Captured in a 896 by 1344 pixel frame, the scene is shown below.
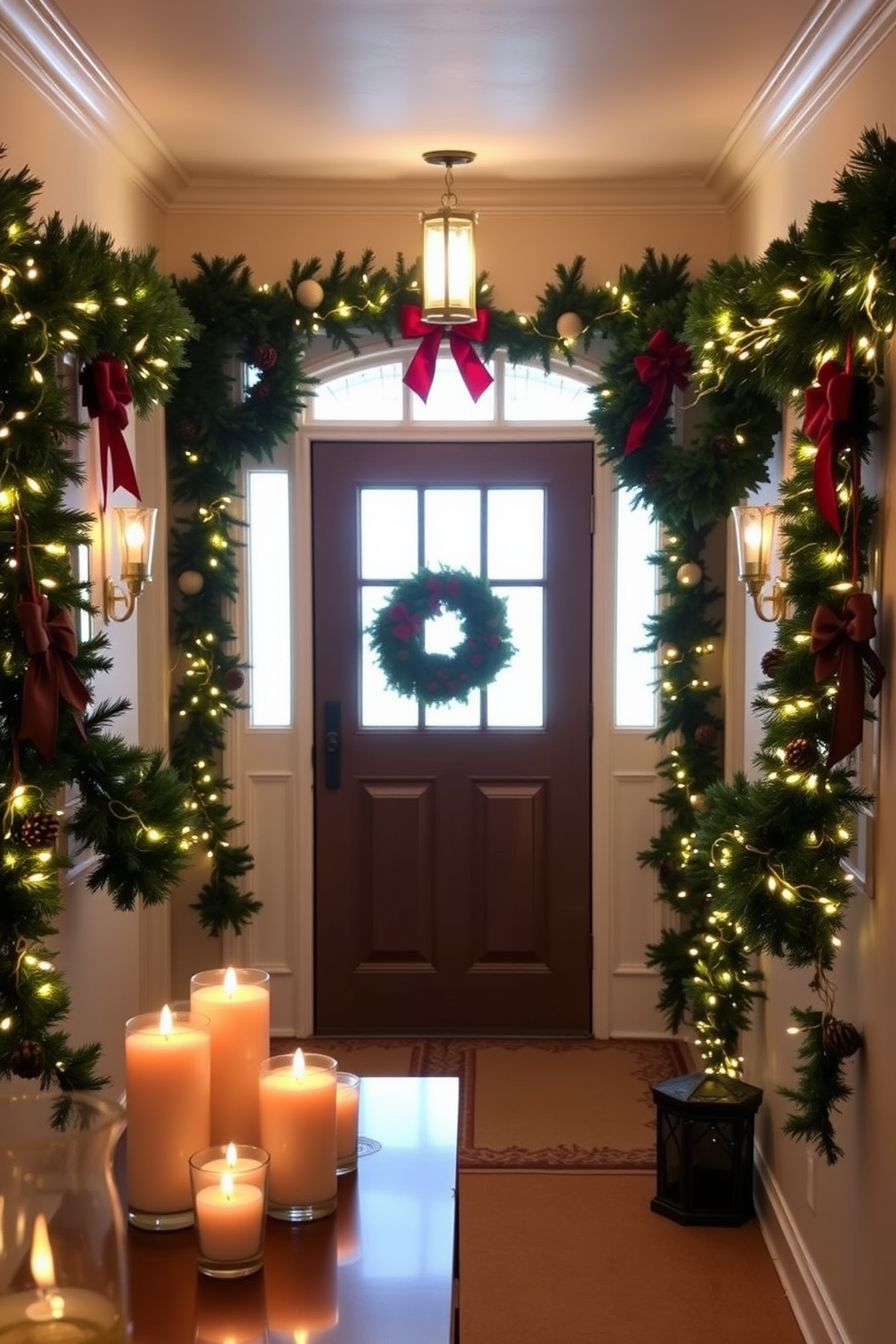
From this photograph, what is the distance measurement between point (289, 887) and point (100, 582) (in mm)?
1694

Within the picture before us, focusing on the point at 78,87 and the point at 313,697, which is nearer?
the point at 78,87

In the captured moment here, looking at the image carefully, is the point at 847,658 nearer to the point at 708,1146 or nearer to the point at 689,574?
the point at 708,1146

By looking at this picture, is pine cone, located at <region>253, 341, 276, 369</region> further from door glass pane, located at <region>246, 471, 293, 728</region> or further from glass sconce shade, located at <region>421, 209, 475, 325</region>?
glass sconce shade, located at <region>421, 209, 475, 325</region>

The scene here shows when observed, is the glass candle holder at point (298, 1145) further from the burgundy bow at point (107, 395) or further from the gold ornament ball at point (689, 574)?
the gold ornament ball at point (689, 574)

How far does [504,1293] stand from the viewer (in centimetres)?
336

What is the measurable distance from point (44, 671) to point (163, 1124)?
3.83 ft

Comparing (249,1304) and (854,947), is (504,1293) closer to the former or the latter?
(854,947)

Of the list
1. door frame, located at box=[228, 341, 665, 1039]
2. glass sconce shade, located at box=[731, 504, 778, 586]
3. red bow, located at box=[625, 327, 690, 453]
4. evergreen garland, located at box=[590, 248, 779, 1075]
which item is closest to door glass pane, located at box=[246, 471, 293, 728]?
door frame, located at box=[228, 341, 665, 1039]

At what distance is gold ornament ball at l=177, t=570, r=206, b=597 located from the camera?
4730mm

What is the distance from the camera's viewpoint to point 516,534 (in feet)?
16.3

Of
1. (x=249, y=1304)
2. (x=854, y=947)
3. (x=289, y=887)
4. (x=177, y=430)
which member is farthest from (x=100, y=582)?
(x=249, y=1304)

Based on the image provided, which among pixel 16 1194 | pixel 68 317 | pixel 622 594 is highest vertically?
pixel 68 317

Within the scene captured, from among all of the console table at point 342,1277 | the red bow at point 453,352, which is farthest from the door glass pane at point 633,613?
the console table at point 342,1277

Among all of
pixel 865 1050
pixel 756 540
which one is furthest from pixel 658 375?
pixel 865 1050
